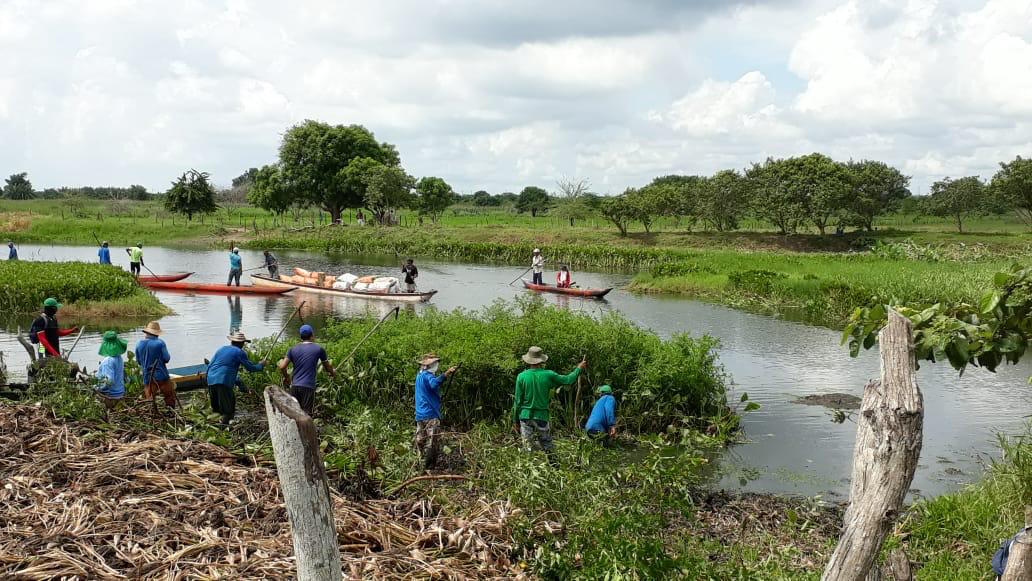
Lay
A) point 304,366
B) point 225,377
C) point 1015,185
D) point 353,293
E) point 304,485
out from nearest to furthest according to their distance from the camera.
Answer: point 304,485 → point 304,366 → point 225,377 → point 353,293 → point 1015,185

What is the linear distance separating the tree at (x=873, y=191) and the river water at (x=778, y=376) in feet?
95.0

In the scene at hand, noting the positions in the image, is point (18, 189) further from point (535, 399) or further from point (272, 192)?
point (535, 399)

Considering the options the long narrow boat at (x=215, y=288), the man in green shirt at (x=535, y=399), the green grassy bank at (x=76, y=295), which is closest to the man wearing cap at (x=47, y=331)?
the man in green shirt at (x=535, y=399)

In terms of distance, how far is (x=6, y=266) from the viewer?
2645 centimetres

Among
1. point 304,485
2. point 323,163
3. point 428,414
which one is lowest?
point 428,414

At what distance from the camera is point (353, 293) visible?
1141 inches

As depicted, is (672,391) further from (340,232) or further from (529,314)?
(340,232)

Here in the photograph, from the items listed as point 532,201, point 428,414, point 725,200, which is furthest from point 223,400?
point 532,201

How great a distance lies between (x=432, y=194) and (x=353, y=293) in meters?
48.5

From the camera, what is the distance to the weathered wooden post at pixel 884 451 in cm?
416

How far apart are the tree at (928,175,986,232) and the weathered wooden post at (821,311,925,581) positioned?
6009 centimetres

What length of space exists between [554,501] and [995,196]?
59324mm

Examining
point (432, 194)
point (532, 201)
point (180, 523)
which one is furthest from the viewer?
point (532, 201)

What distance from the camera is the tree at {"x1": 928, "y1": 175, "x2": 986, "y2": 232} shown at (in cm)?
5688
